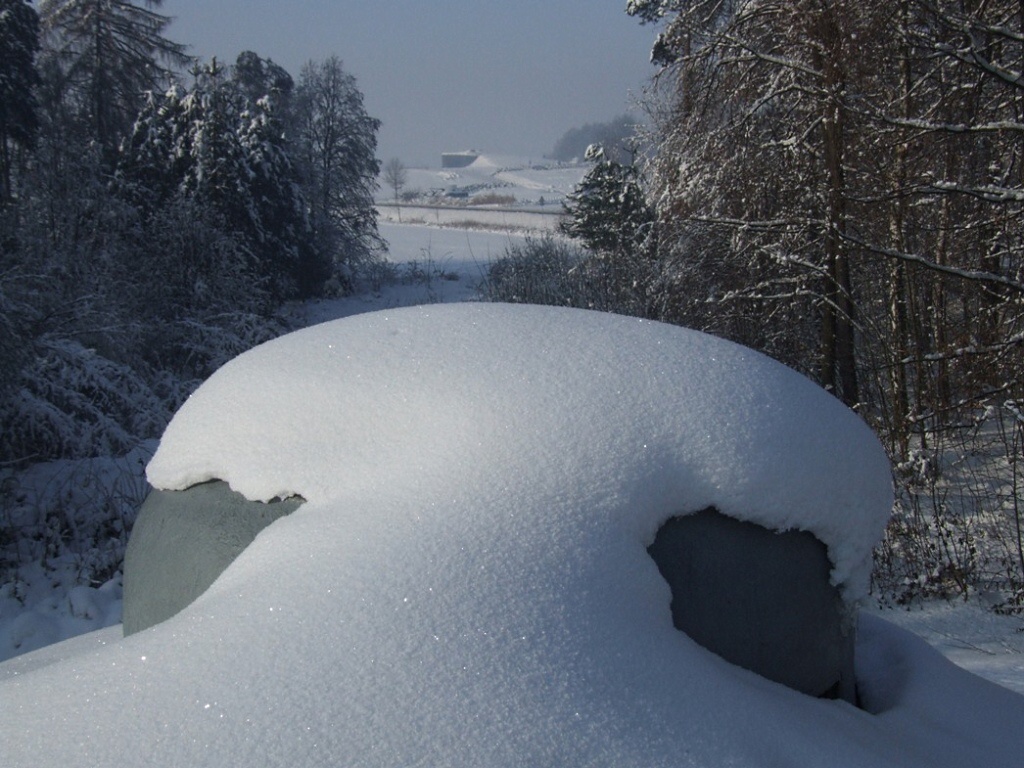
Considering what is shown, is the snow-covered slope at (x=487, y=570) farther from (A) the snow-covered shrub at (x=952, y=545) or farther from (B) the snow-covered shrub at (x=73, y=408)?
(B) the snow-covered shrub at (x=73, y=408)

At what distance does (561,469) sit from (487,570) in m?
0.36

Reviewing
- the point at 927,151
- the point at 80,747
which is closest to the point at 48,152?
the point at 927,151

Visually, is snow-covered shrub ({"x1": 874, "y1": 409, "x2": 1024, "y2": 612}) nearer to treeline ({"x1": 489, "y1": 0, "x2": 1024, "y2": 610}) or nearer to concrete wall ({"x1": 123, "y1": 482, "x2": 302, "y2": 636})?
treeline ({"x1": 489, "y1": 0, "x2": 1024, "y2": 610})

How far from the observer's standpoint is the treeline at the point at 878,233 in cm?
616

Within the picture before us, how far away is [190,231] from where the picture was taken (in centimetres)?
1625

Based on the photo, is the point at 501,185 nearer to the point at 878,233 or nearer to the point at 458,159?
the point at 458,159

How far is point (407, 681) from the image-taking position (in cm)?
166

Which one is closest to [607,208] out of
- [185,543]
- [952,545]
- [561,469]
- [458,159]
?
[952,545]

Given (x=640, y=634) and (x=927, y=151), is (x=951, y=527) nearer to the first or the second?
(x=927, y=151)

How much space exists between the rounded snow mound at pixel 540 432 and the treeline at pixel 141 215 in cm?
657

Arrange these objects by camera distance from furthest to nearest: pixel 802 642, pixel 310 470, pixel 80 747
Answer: pixel 802 642, pixel 310 470, pixel 80 747

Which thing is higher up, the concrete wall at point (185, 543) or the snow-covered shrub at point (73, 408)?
Result: the concrete wall at point (185, 543)

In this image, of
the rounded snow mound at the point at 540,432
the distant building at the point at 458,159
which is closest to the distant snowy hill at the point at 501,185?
the distant building at the point at 458,159

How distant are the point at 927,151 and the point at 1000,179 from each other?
23.7 inches
